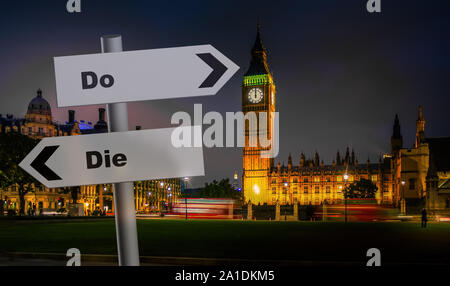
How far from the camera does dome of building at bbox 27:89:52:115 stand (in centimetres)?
8999

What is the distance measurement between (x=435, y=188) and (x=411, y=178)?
33.7 m

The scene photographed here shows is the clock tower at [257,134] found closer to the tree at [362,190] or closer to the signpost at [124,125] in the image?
the tree at [362,190]

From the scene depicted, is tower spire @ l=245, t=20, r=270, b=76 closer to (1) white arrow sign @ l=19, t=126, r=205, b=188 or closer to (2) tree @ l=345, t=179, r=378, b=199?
(2) tree @ l=345, t=179, r=378, b=199

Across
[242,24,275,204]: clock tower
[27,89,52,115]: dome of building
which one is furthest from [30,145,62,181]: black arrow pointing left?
[242,24,275,204]: clock tower

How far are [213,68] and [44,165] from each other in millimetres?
1318

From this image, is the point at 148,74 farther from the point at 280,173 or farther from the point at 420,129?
the point at 280,173

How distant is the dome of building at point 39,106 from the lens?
8999 centimetres

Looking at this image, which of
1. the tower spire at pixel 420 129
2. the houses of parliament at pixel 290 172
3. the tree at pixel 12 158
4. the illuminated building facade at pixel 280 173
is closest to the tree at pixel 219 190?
the houses of parliament at pixel 290 172

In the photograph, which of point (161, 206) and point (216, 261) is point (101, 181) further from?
point (161, 206)

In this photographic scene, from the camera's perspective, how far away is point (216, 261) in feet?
36.4

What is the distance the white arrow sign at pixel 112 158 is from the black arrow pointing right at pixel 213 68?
314mm

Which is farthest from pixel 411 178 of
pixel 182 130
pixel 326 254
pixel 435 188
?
pixel 182 130

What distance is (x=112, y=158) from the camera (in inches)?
126

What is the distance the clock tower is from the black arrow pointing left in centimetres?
14181
